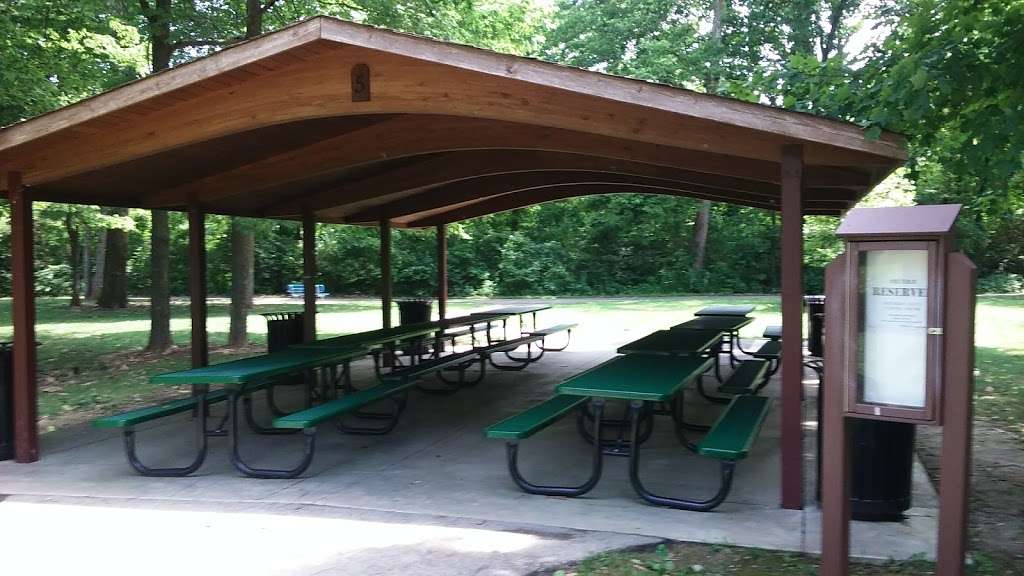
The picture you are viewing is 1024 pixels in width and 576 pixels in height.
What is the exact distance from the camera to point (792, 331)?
4.83 metres

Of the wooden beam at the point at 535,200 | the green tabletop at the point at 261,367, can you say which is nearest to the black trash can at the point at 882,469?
the green tabletop at the point at 261,367

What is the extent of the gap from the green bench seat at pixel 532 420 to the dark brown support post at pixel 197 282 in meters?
4.07

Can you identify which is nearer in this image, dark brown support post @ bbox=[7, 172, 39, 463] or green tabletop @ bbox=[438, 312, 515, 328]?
dark brown support post @ bbox=[7, 172, 39, 463]

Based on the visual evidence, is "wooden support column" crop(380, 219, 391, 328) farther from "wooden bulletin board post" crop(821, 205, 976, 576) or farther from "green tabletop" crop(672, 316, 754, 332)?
"wooden bulletin board post" crop(821, 205, 976, 576)

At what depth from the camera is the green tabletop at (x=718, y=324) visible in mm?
9336

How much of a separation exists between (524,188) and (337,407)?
484 cm

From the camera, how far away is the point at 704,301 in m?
24.5

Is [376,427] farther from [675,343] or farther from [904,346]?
[904,346]

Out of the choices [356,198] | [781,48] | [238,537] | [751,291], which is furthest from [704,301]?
[238,537]

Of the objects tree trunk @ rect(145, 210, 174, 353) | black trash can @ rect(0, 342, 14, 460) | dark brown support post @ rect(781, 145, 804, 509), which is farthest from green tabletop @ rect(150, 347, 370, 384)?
tree trunk @ rect(145, 210, 174, 353)

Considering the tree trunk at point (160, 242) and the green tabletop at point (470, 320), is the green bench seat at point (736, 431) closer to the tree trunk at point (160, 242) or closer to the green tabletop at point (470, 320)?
the green tabletop at point (470, 320)

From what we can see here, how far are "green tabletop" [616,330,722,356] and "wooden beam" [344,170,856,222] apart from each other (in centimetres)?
166

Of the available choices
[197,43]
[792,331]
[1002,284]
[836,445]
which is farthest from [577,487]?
[1002,284]

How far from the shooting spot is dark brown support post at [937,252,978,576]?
305cm
